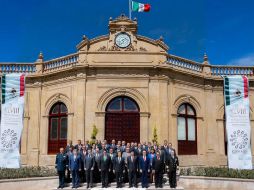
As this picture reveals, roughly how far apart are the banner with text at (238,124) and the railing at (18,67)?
12.7 metres

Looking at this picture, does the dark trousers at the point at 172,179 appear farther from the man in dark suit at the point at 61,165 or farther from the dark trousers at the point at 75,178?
the man in dark suit at the point at 61,165

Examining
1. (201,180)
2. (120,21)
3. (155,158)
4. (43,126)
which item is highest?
(120,21)

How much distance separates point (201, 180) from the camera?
55.7 ft

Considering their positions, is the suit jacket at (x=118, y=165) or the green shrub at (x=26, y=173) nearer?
the suit jacket at (x=118, y=165)

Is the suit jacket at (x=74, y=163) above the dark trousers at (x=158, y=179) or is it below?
above

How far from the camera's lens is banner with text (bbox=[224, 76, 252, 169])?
21.8m

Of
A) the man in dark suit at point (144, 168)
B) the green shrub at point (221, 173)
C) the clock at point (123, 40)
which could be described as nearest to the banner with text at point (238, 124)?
the green shrub at point (221, 173)

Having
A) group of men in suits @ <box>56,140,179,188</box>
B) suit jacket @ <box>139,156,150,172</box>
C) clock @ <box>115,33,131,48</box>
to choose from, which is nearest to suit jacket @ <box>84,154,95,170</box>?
group of men in suits @ <box>56,140,179,188</box>

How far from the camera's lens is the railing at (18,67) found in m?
23.6

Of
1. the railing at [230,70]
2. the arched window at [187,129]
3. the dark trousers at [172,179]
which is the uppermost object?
the railing at [230,70]

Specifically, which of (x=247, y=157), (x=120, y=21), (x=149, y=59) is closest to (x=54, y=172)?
(x=149, y=59)

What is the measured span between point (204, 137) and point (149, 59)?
627cm

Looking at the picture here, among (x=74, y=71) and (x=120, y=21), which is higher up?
(x=120, y=21)

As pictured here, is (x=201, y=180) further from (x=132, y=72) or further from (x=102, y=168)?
(x=132, y=72)
